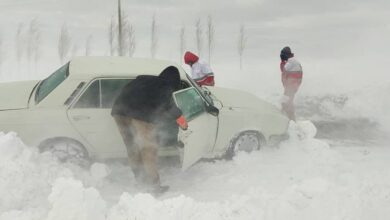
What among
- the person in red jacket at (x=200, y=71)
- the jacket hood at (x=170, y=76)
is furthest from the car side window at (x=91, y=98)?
the person in red jacket at (x=200, y=71)

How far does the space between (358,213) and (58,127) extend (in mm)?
3671

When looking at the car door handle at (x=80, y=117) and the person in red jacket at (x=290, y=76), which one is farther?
the person in red jacket at (x=290, y=76)

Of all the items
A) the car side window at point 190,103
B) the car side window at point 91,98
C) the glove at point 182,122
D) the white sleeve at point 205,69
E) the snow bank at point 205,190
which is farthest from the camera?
the white sleeve at point 205,69

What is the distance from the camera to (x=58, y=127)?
241 inches

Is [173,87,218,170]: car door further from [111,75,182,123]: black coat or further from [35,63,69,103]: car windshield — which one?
[35,63,69,103]: car windshield

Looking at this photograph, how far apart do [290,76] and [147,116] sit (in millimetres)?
4593

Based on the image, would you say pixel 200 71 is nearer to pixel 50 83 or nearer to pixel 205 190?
pixel 50 83

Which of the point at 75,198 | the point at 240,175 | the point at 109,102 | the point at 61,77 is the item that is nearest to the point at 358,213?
the point at 240,175

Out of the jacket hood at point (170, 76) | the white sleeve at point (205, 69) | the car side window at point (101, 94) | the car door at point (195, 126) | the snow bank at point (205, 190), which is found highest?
the jacket hood at point (170, 76)

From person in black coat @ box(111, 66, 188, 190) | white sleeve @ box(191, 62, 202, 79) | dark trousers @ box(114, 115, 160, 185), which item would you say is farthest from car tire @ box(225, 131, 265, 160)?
white sleeve @ box(191, 62, 202, 79)

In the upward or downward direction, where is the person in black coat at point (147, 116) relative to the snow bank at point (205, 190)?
upward

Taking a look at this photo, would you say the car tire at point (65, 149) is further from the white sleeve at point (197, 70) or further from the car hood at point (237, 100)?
the white sleeve at point (197, 70)

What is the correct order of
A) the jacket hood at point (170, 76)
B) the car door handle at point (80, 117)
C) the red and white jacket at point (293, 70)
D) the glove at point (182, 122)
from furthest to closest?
the red and white jacket at point (293, 70) → the car door handle at point (80, 117) → the jacket hood at point (170, 76) → the glove at point (182, 122)

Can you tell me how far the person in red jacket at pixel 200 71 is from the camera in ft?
30.3
